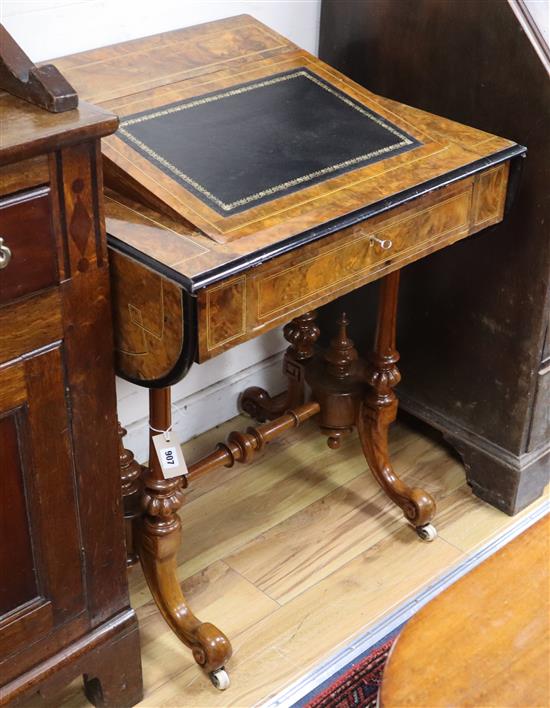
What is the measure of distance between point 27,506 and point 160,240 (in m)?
0.52

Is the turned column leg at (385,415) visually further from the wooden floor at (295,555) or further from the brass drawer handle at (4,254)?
the brass drawer handle at (4,254)

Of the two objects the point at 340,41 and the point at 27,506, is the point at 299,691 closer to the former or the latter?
the point at 27,506

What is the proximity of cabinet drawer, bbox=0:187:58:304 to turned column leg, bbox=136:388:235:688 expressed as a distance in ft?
1.62

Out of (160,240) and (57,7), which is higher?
(57,7)

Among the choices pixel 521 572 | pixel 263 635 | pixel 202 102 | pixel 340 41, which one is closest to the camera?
pixel 521 572

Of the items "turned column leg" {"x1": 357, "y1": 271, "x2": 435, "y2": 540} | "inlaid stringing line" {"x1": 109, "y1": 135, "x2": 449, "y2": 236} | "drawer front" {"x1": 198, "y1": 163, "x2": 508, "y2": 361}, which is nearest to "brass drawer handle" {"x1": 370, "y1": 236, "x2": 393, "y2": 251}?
"drawer front" {"x1": 198, "y1": 163, "x2": 508, "y2": 361}

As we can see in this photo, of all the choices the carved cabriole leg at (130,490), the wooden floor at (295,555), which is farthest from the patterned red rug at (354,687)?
the carved cabriole leg at (130,490)

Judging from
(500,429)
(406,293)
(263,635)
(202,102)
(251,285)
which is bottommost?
(263,635)

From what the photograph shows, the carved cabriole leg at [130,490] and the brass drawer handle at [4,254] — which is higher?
the brass drawer handle at [4,254]

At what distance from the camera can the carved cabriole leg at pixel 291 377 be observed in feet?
9.27

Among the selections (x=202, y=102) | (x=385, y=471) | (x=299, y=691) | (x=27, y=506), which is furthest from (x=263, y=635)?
(x=202, y=102)

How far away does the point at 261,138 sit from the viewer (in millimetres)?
2104

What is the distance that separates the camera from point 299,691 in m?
2.26

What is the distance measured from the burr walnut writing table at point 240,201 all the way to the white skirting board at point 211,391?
39 cm
